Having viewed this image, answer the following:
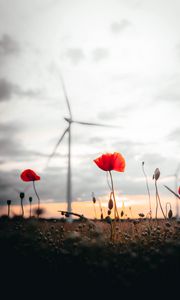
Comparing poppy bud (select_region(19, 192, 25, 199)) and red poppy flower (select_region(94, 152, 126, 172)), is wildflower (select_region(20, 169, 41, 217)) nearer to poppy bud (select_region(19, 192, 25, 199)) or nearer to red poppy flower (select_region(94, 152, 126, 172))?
poppy bud (select_region(19, 192, 25, 199))

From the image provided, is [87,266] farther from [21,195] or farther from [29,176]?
[29,176]

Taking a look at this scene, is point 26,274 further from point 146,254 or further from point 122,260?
point 146,254

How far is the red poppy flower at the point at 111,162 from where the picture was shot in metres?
5.79

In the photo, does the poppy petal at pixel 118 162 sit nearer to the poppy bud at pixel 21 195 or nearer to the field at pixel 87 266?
the field at pixel 87 266

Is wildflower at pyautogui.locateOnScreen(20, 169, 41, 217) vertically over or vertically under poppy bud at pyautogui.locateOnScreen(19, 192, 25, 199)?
over

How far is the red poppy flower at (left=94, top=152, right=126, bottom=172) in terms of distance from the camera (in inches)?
228

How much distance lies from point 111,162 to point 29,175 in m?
1.89

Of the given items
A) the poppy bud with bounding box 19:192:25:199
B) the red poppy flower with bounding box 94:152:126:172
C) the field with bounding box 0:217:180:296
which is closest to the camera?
the field with bounding box 0:217:180:296

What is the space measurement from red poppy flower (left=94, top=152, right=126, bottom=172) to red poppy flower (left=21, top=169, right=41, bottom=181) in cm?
160

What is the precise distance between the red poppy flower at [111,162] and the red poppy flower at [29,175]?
62.8 inches

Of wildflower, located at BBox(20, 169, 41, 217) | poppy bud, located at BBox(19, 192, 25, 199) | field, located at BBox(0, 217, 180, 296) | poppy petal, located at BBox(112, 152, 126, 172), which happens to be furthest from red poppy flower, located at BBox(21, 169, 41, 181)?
field, located at BBox(0, 217, 180, 296)

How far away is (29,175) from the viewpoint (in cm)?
698

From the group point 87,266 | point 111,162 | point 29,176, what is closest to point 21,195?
point 29,176

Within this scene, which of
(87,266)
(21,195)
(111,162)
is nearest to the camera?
(87,266)
